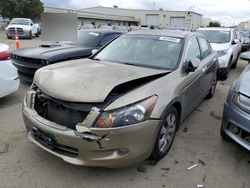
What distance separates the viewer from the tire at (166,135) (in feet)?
9.71

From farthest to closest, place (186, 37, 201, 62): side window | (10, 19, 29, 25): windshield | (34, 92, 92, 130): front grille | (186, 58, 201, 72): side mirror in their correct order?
(10, 19, 29, 25): windshield
(186, 37, 201, 62): side window
(186, 58, 201, 72): side mirror
(34, 92, 92, 130): front grille

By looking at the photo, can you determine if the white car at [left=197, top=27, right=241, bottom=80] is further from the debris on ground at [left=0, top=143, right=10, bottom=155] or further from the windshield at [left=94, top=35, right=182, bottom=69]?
the debris on ground at [left=0, top=143, right=10, bottom=155]

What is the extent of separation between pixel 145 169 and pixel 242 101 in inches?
57.2

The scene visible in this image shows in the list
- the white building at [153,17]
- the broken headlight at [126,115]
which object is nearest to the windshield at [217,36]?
the broken headlight at [126,115]

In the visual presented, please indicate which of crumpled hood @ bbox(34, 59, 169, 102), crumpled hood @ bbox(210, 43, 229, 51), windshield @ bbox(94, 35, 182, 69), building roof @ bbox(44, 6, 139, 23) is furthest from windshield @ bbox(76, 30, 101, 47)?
building roof @ bbox(44, 6, 139, 23)

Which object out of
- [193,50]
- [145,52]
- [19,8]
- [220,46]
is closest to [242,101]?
[193,50]

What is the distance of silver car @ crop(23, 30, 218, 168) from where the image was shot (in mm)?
2465

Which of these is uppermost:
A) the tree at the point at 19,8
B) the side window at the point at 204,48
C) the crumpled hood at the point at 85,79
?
the tree at the point at 19,8

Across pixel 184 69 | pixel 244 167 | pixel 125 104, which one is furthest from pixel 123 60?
pixel 244 167

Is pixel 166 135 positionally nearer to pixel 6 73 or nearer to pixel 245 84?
pixel 245 84

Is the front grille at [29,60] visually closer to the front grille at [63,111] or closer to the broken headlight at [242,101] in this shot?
the front grille at [63,111]

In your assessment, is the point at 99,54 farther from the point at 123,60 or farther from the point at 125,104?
the point at 125,104

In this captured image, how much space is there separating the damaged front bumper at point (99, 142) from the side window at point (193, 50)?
62.3 inches

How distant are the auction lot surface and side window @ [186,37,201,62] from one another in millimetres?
1225
